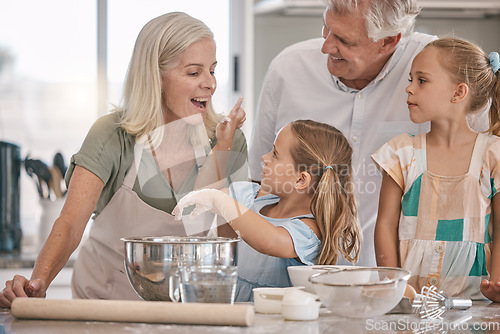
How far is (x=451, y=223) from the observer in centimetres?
148

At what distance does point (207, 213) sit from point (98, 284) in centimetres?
36

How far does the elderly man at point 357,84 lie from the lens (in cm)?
166

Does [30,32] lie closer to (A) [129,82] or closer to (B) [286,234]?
(A) [129,82]

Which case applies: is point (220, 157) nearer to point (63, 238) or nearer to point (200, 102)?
point (200, 102)

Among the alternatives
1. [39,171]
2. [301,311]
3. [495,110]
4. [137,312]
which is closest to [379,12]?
[495,110]

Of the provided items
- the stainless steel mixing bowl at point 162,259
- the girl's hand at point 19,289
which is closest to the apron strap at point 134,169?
the girl's hand at point 19,289

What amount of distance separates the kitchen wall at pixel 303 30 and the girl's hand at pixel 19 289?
6.72 ft

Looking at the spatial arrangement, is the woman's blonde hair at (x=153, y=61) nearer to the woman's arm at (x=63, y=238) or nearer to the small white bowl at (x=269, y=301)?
the woman's arm at (x=63, y=238)

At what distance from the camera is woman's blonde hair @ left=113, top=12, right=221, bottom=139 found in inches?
61.6

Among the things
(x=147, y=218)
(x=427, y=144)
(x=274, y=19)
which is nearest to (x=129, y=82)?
(x=147, y=218)

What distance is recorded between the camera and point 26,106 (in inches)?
119

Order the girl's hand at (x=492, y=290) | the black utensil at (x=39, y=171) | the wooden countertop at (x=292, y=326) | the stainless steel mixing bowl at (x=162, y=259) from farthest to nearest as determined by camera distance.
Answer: the black utensil at (x=39, y=171)
the girl's hand at (x=492, y=290)
the stainless steel mixing bowl at (x=162, y=259)
the wooden countertop at (x=292, y=326)

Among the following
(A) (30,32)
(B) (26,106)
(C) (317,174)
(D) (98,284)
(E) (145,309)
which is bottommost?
(D) (98,284)

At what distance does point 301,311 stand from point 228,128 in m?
0.76
